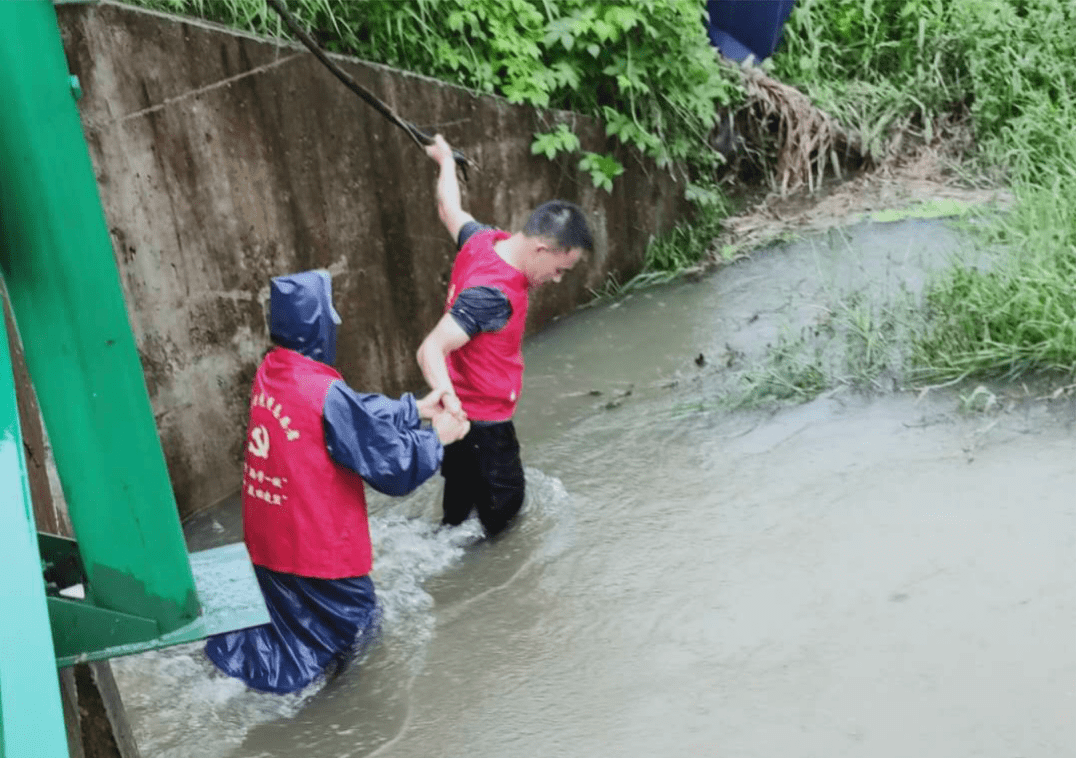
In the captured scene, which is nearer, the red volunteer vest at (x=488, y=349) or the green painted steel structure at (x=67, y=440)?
the green painted steel structure at (x=67, y=440)

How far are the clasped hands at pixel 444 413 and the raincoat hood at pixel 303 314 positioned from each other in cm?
54

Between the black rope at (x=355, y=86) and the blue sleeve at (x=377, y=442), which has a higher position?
the black rope at (x=355, y=86)

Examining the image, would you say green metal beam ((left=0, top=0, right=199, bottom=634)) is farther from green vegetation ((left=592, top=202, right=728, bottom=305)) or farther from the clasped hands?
green vegetation ((left=592, top=202, right=728, bottom=305))

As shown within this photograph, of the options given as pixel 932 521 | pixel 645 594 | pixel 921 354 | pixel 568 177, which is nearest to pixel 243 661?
pixel 645 594

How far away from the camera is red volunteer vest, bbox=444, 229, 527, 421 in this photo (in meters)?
5.07

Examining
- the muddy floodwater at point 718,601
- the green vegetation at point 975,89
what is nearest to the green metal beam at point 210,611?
the muddy floodwater at point 718,601

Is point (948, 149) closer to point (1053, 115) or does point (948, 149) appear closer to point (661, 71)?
point (1053, 115)

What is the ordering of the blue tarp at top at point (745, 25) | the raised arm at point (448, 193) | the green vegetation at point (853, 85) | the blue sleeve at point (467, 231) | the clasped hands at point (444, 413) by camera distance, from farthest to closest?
1. the blue tarp at top at point (745, 25)
2. the green vegetation at point (853, 85)
3. the raised arm at point (448, 193)
4. the blue sleeve at point (467, 231)
5. the clasped hands at point (444, 413)

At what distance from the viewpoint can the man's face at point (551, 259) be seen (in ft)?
16.3

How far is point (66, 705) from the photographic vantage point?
2293 mm

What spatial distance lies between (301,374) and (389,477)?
0.47 meters

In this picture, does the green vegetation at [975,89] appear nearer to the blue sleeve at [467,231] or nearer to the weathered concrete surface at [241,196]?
the blue sleeve at [467,231]

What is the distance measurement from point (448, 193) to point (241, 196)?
1104mm

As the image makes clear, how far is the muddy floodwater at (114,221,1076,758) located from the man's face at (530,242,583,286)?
1.21m
